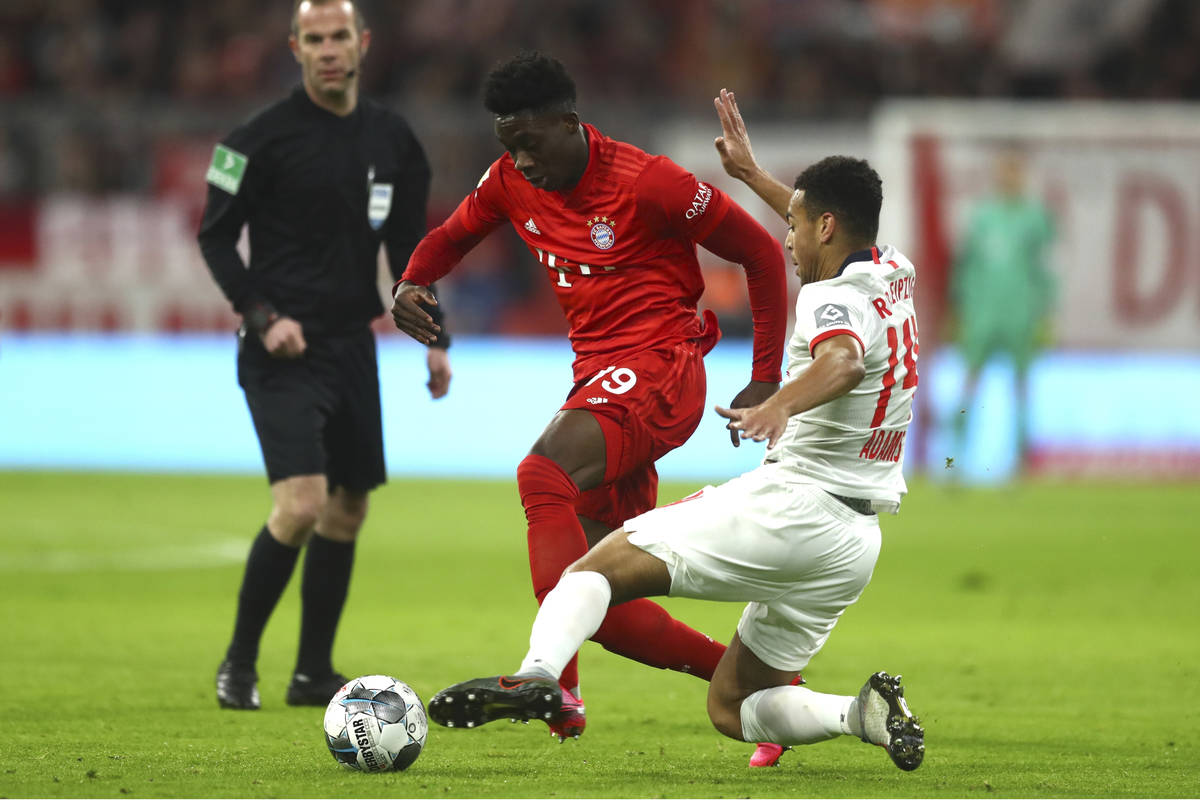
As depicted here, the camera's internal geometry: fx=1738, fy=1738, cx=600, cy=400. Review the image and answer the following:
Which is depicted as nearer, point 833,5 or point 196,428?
point 196,428

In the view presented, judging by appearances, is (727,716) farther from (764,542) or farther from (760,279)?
(760,279)

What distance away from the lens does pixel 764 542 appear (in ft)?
14.2

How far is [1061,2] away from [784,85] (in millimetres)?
3117

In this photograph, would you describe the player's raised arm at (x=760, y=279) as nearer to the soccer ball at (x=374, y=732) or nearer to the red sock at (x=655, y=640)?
the red sock at (x=655, y=640)

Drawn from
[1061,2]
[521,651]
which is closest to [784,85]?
[1061,2]

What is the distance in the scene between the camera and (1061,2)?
18422 millimetres

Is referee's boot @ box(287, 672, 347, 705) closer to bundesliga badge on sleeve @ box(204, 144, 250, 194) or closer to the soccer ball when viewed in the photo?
the soccer ball

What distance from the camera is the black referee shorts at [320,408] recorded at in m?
5.87

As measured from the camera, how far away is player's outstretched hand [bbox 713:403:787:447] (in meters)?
3.86

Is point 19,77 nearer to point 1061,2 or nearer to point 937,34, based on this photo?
point 937,34

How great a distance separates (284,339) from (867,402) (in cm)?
227

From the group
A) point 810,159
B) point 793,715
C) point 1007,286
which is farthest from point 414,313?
point 810,159

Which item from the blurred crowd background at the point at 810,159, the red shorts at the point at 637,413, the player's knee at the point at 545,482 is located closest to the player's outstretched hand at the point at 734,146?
the red shorts at the point at 637,413

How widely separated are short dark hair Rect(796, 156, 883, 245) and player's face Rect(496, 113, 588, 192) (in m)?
0.75
